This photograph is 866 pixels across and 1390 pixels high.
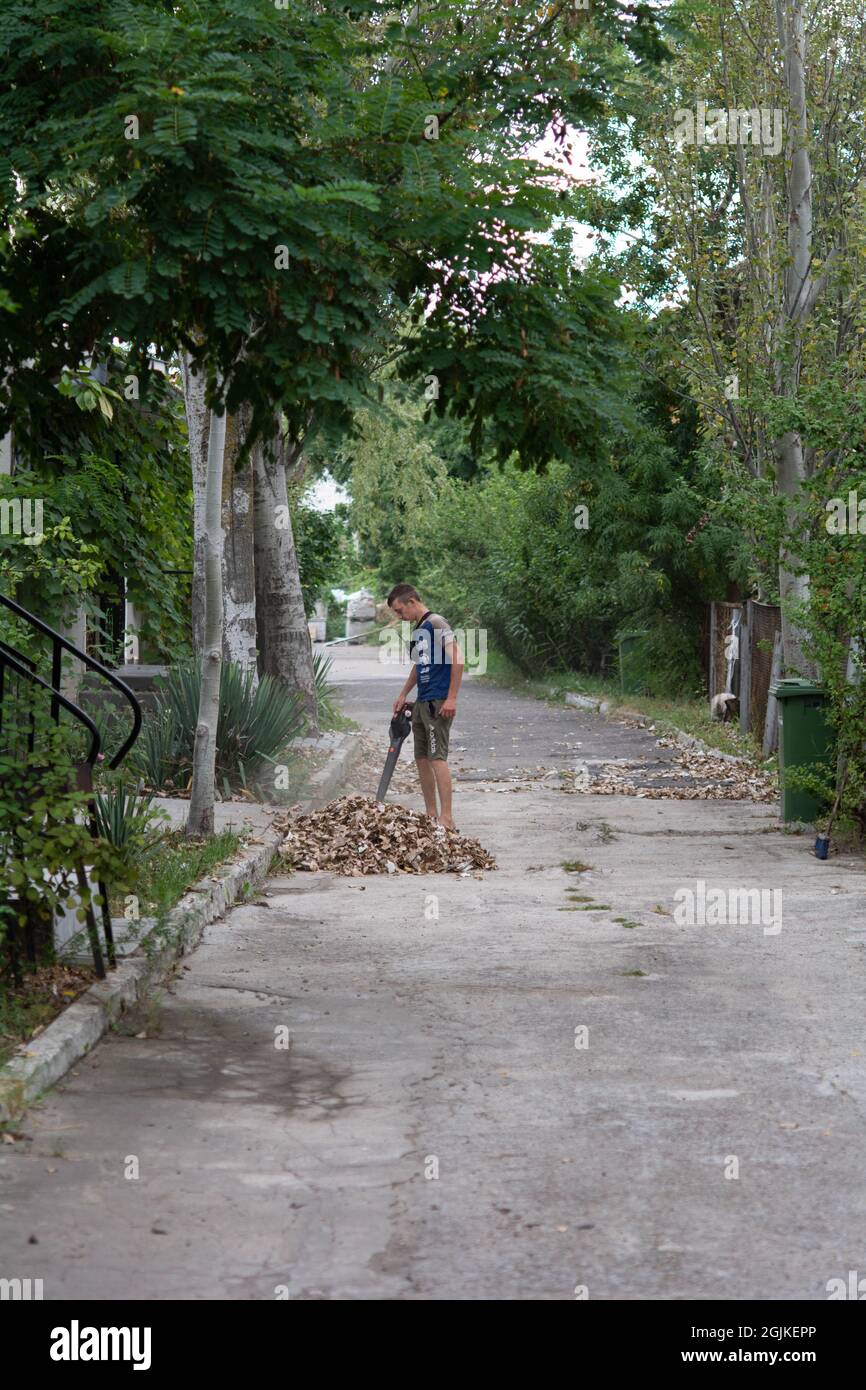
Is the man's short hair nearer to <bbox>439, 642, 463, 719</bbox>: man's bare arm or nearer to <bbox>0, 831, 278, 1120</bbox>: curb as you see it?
<bbox>439, 642, 463, 719</bbox>: man's bare arm

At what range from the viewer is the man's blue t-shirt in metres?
12.5

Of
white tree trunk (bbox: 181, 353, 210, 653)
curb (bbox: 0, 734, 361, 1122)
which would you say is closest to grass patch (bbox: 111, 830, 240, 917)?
A: curb (bbox: 0, 734, 361, 1122)

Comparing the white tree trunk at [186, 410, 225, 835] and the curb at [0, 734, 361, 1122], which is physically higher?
the white tree trunk at [186, 410, 225, 835]

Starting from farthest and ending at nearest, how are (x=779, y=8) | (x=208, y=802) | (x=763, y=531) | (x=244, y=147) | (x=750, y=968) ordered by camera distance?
1. (x=779, y=8)
2. (x=763, y=531)
3. (x=208, y=802)
4. (x=750, y=968)
5. (x=244, y=147)

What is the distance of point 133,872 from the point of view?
21.7 feet

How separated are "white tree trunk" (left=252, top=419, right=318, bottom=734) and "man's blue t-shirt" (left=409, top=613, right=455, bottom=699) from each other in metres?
6.04

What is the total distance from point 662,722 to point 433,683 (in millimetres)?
12582

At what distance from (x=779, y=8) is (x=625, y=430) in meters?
11.4

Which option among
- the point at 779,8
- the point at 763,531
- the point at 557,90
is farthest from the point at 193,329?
the point at 779,8

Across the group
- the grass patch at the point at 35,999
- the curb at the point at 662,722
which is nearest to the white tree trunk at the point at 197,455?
the curb at the point at 662,722

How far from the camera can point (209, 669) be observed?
11.5m

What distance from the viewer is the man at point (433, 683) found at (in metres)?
12.5

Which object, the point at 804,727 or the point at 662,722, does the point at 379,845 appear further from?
the point at 662,722
